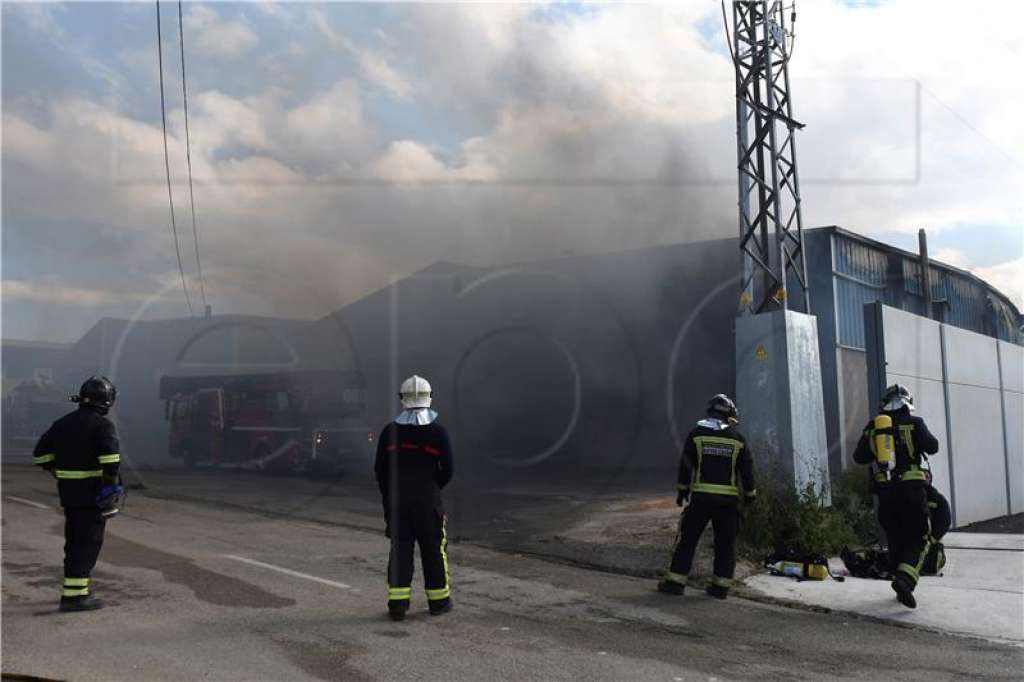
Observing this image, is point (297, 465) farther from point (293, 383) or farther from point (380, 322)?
point (380, 322)

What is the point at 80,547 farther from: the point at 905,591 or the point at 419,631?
the point at 905,591

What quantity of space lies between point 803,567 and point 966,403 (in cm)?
540

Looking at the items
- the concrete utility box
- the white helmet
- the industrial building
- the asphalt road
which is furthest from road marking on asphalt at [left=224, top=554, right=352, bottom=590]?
the industrial building

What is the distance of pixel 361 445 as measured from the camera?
18.0 metres

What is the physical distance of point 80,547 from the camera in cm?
499

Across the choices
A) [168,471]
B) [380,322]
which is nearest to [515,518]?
[380,322]

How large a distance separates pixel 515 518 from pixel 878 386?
4.61 m

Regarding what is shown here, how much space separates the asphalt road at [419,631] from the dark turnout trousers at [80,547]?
0.67 feet

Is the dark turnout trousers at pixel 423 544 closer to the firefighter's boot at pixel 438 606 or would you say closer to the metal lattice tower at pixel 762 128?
the firefighter's boot at pixel 438 606

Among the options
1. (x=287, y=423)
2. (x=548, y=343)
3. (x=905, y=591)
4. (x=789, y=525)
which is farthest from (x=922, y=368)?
(x=287, y=423)

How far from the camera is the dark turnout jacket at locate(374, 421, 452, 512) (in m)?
4.90

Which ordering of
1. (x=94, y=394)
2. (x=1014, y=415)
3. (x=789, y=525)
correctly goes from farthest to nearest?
1. (x=1014, y=415)
2. (x=789, y=525)
3. (x=94, y=394)

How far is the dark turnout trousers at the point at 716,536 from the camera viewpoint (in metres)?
5.69

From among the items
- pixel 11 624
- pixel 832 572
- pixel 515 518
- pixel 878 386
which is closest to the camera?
pixel 11 624
